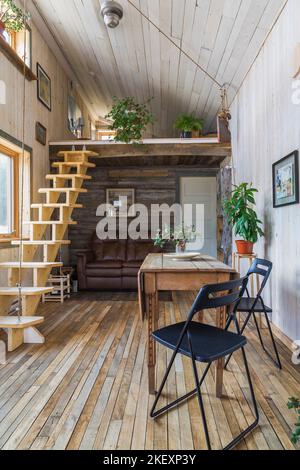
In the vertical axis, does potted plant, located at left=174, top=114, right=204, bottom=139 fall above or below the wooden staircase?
→ above

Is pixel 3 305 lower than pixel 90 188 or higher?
lower

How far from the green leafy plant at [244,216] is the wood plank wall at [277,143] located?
0.15m

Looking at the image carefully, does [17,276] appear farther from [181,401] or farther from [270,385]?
[270,385]

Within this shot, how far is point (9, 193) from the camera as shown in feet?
13.2

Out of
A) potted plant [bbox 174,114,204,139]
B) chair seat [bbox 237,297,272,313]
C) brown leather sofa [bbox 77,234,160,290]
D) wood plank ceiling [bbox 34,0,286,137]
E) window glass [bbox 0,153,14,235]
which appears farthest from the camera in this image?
brown leather sofa [bbox 77,234,160,290]

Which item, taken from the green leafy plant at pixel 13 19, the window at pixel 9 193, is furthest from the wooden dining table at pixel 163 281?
the green leafy plant at pixel 13 19

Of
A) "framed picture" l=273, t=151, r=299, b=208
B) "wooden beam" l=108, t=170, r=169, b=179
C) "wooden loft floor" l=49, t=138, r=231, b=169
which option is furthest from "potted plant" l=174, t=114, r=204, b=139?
"framed picture" l=273, t=151, r=299, b=208

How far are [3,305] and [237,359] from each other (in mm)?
2274

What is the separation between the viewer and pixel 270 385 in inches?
83.4

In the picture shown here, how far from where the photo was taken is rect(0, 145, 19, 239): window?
12.7ft

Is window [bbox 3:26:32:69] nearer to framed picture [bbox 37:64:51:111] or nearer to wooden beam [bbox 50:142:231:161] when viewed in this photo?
framed picture [bbox 37:64:51:111]

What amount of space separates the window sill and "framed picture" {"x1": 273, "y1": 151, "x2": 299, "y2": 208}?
10.4 feet
